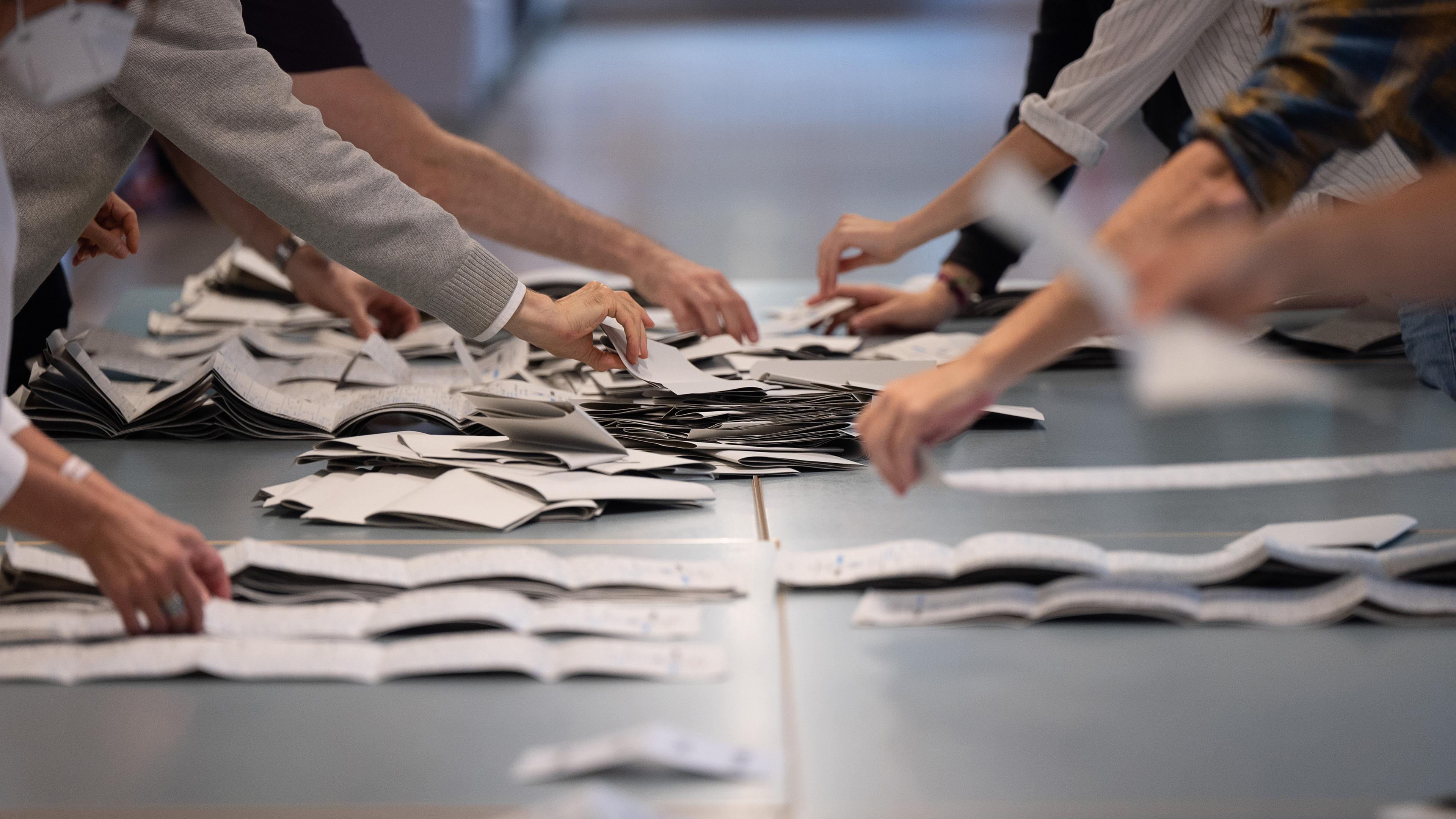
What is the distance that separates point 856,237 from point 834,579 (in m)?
0.98

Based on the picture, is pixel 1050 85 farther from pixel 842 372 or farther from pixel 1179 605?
pixel 1179 605

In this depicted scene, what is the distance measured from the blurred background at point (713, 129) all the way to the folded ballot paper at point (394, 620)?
133cm

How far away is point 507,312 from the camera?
130 cm

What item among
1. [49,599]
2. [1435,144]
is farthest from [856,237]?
[49,599]

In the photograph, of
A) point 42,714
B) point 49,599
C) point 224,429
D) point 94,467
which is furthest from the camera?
point 224,429

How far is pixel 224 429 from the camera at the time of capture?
1.42m

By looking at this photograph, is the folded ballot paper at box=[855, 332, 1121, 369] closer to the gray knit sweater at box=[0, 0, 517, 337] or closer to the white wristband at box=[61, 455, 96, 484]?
the gray knit sweater at box=[0, 0, 517, 337]

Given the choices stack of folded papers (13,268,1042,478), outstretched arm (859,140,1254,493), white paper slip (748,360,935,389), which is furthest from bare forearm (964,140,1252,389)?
white paper slip (748,360,935,389)

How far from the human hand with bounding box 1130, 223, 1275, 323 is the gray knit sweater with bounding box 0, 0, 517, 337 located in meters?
0.77

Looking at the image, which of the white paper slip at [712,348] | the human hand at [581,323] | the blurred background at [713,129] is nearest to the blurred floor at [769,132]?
the blurred background at [713,129]

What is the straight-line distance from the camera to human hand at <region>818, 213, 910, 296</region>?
6.05 feet

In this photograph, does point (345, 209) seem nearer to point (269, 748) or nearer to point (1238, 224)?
point (269, 748)

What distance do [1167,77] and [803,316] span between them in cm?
68

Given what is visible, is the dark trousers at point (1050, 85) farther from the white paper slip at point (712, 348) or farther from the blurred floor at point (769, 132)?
the blurred floor at point (769, 132)
